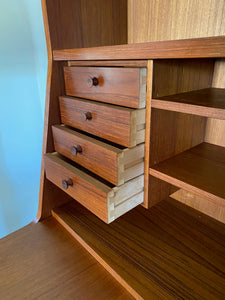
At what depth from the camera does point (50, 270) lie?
69 cm

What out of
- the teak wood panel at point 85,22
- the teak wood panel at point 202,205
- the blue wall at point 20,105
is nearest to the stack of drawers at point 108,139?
the teak wood panel at point 85,22

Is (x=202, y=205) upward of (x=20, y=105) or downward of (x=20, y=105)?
downward

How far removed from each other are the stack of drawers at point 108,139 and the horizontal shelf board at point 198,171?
76 mm

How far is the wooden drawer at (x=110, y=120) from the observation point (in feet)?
1.79

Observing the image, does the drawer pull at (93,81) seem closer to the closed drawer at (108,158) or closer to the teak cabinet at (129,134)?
the teak cabinet at (129,134)

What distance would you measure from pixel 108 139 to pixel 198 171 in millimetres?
250

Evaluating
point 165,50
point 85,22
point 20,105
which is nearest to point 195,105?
point 165,50

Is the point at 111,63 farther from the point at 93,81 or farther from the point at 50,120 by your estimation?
the point at 50,120

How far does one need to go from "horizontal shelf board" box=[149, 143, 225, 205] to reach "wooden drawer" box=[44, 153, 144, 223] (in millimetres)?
76

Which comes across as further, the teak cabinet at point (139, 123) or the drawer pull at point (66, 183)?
the drawer pull at point (66, 183)

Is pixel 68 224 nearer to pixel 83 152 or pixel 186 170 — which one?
pixel 83 152

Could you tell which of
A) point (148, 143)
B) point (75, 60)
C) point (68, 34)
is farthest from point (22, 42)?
point (148, 143)

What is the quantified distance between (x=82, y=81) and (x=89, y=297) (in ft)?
1.93

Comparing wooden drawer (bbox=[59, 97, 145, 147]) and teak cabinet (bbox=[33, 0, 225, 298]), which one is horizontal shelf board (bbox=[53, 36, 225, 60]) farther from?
wooden drawer (bbox=[59, 97, 145, 147])
